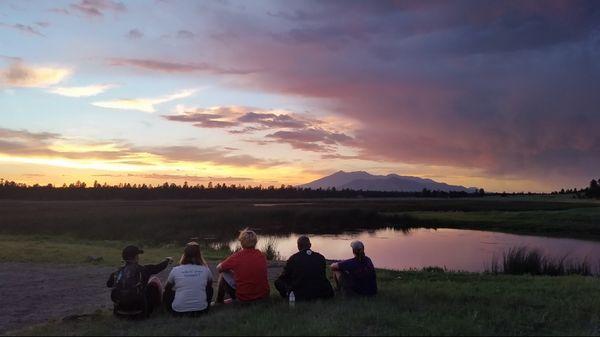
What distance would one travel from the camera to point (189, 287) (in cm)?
A: 916

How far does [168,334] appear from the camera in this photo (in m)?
7.62

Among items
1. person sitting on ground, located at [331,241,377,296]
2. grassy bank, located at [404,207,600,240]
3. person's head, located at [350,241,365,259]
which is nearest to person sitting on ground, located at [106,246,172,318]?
person sitting on ground, located at [331,241,377,296]

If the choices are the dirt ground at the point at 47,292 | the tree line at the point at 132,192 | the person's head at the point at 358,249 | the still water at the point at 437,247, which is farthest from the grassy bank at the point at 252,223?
the tree line at the point at 132,192

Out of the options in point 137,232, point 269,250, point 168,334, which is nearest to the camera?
point 168,334

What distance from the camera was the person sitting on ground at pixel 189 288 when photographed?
9.07 meters

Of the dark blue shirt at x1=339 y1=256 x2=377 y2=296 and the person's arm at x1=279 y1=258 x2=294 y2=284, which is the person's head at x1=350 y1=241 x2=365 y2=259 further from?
the person's arm at x1=279 y1=258 x2=294 y2=284

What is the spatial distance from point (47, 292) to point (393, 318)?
891 centimetres

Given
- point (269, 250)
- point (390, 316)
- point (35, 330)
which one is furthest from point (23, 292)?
point (269, 250)

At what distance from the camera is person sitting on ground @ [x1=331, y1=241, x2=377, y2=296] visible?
10.5 meters

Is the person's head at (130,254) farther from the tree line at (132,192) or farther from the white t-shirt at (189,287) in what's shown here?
the tree line at (132,192)

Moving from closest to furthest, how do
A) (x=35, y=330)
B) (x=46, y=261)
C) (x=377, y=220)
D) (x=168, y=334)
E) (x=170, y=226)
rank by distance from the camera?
(x=168, y=334) < (x=35, y=330) < (x=46, y=261) < (x=170, y=226) < (x=377, y=220)

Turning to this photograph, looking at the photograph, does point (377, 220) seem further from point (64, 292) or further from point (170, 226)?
point (64, 292)

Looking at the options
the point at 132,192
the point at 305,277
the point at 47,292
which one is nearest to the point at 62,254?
the point at 47,292

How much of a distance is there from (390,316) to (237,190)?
16717cm
